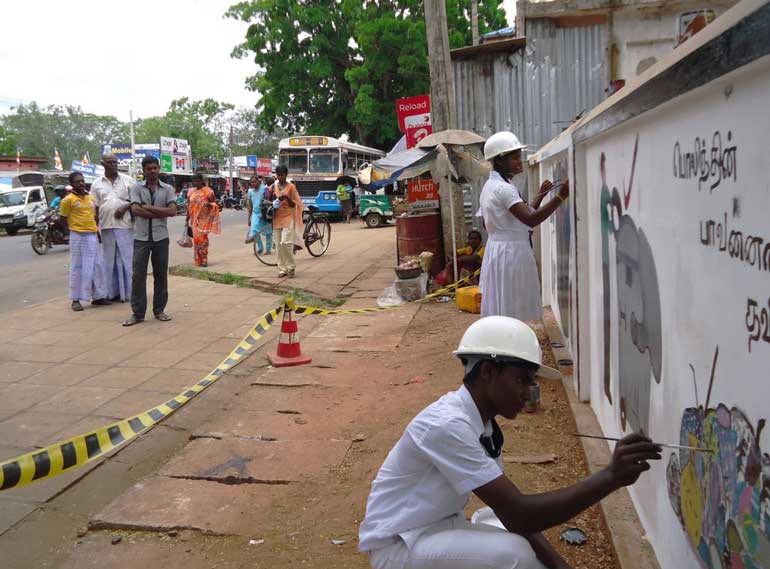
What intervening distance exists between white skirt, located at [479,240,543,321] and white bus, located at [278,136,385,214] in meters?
20.2

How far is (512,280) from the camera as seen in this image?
4871mm

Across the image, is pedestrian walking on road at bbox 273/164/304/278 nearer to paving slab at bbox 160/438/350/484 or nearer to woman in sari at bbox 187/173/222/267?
woman in sari at bbox 187/173/222/267

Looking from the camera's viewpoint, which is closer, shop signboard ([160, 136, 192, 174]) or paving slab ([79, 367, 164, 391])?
paving slab ([79, 367, 164, 391])

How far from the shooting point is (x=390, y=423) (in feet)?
16.0

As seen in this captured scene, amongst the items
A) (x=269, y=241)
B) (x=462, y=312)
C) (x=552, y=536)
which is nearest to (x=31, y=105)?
(x=269, y=241)

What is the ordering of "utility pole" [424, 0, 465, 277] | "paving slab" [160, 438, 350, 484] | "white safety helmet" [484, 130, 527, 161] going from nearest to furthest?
"paving slab" [160, 438, 350, 484]
"white safety helmet" [484, 130, 527, 161]
"utility pole" [424, 0, 465, 277]

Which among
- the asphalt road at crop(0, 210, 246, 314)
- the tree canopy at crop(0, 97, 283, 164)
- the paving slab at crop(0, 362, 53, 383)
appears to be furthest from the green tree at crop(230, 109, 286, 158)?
the paving slab at crop(0, 362, 53, 383)

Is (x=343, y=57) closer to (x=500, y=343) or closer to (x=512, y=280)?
(x=512, y=280)

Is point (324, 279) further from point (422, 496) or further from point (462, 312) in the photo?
point (422, 496)

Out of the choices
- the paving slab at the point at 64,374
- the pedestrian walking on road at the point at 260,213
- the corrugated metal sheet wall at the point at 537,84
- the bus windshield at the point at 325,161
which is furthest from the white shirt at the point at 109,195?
the bus windshield at the point at 325,161

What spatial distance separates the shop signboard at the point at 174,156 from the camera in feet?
151

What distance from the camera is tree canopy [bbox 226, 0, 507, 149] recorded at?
91.3 ft

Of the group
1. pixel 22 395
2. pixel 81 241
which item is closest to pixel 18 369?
pixel 22 395

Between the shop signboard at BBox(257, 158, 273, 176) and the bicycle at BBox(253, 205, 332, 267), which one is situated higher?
the shop signboard at BBox(257, 158, 273, 176)
